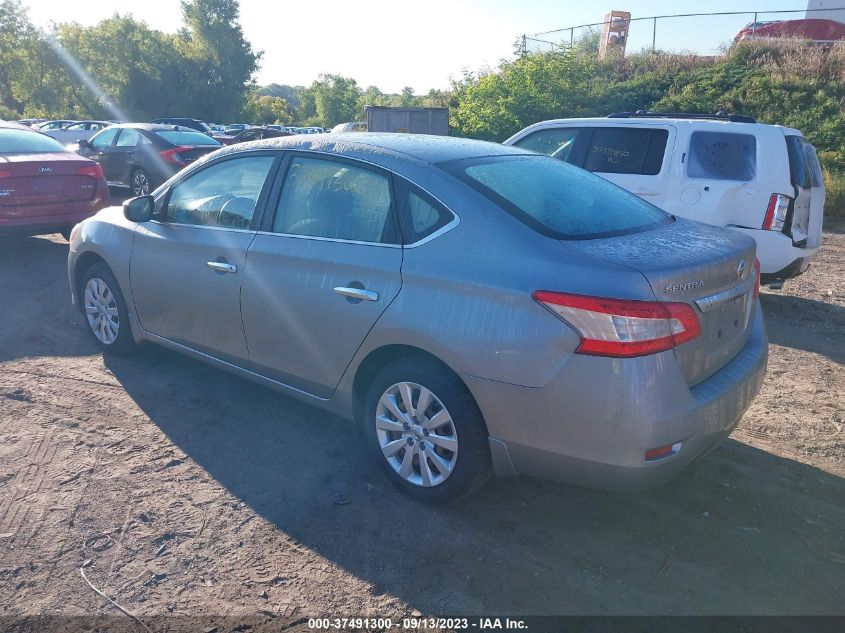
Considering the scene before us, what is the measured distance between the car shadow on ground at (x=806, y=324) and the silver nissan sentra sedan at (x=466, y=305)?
2762 millimetres

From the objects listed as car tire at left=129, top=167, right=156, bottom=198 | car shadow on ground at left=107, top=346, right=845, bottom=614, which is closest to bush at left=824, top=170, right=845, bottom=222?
car shadow on ground at left=107, top=346, right=845, bottom=614

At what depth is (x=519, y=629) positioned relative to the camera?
258 centimetres

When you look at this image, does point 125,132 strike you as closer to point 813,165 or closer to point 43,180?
point 43,180

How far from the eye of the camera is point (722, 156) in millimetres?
Answer: 6930

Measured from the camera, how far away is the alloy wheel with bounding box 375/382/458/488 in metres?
3.20

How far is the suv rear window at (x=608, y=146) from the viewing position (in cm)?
730

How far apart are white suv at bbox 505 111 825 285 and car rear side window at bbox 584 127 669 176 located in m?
0.01

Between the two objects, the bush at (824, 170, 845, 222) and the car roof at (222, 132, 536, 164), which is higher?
the car roof at (222, 132, 536, 164)

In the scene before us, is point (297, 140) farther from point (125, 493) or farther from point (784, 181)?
point (784, 181)

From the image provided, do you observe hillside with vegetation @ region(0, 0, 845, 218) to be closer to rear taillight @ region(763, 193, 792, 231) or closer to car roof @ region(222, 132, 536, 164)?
rear taillight @ region(763, 193, 792, 231)

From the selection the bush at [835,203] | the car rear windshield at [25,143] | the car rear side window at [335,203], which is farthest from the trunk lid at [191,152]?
the bush at [835,203]

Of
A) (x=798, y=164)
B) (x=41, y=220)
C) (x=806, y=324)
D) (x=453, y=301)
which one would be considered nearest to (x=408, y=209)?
(x=453, y=301)

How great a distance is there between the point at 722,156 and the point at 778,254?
118 cm

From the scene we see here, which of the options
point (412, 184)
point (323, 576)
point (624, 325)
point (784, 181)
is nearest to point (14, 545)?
point (323, 576)
